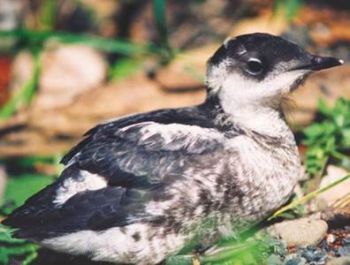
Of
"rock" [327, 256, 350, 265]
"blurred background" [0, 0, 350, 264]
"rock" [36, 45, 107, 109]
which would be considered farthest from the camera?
"rock" [36, 45, 107, 109]

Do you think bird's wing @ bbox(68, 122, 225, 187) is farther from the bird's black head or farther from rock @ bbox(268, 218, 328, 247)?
rock @ bbox(268, 218, 328, 247)

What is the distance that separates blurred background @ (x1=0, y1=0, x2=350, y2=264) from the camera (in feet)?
13.1

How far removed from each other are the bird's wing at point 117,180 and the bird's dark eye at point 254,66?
300 millimetres

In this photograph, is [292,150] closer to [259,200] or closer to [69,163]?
[259,200]

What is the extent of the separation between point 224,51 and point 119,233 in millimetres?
916

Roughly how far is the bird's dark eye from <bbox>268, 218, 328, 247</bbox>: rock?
677 millimetres

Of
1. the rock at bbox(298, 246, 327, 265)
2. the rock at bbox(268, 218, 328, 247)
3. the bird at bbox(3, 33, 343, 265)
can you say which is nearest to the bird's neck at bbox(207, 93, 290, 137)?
the bird at bbox(3, 33, 343, 265)

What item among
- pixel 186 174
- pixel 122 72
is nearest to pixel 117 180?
pixel 186 174

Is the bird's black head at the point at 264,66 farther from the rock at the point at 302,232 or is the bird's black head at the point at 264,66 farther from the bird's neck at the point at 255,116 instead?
the rock at the point at 302,232

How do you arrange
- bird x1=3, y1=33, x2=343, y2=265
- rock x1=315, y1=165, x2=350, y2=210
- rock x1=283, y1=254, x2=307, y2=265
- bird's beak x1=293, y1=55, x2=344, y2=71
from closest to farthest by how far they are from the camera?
rock x1=283, y1=254, x2=307, y2=265 → bird x1=3, y1=33, x2=343, y2=265 → bird's beak x1=293, y1=55, x2=344, y2=71 → rock x1=315, y1=165, x2=350, y2=210

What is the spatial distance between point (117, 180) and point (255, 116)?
26.3 inches

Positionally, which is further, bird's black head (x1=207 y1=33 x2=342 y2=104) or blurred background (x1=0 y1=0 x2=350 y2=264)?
blurred background (x1=0 y1=0 x2=350 y2=264)

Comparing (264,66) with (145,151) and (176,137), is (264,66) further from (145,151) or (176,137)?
(145,151)

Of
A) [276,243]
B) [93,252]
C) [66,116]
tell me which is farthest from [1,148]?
[276,243]
